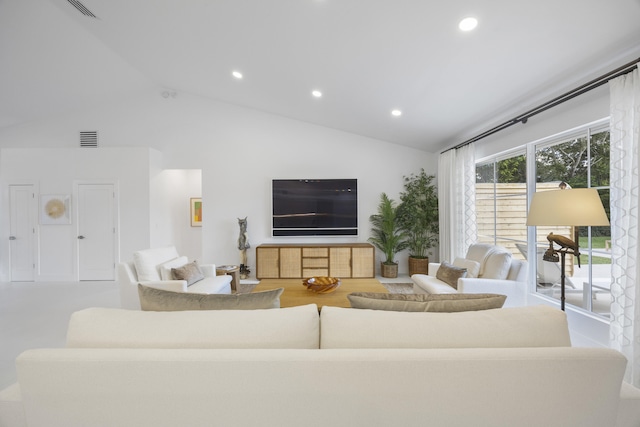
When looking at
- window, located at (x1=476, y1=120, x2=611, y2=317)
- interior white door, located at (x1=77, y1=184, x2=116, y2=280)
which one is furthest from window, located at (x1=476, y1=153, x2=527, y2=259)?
interior white door, located at (x1=77, y1=184, x2=116, y2=280)

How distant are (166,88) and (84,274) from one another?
3796 millimetres

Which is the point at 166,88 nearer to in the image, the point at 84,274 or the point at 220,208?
the point at 220,208

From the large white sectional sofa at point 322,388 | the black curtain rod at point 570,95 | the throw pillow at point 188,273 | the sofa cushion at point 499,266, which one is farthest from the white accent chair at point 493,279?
the throw pillow at point 188,273

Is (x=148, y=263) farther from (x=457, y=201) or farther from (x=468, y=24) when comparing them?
(x=457, y=201)

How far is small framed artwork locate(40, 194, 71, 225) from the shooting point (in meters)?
5.43

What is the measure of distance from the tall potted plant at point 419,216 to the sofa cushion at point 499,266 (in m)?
2.36

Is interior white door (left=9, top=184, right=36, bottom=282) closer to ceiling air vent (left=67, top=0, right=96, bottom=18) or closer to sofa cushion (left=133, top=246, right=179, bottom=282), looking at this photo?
ceiling air vent (left=67, top=0, right=96, bottom=18)

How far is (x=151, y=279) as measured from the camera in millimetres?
3311

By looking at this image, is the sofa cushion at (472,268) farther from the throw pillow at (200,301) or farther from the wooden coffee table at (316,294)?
the throw pillow at (200,301)

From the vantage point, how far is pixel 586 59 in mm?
2406

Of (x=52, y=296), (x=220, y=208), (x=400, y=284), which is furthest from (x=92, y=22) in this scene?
(x=400, y=284)

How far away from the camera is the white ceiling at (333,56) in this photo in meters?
2.26

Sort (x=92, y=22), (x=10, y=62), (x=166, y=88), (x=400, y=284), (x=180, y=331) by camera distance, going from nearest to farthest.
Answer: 1. (x=180, y=331)
2. (x=92, y=22)
3. (x=10, y=62)
4. (x=400, y=284)
5. (x=166, y=88)

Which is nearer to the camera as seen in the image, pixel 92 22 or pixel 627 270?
pixel 627 270
